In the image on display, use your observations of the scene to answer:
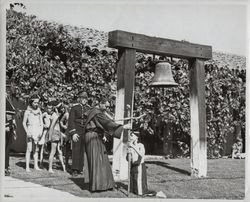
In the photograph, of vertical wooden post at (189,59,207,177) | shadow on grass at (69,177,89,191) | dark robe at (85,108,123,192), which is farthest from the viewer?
vertical wooden post at (189,59,207,177)

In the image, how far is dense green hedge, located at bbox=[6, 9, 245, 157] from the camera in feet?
31.1

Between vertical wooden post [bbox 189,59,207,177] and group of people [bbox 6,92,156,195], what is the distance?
0.87 metres

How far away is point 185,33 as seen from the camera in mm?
9578

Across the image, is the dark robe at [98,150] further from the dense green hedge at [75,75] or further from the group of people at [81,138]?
the dense green hedge at [75,75]

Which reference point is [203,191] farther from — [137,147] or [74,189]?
[74,189]

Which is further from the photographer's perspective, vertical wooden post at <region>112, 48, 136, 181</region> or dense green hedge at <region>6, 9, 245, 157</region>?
dense green hedge at <region>6, 9, 245, 157</region>

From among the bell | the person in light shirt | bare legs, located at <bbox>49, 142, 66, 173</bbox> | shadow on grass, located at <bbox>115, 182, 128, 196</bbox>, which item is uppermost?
the bell

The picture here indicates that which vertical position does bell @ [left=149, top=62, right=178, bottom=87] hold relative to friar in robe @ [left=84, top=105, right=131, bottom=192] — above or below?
above

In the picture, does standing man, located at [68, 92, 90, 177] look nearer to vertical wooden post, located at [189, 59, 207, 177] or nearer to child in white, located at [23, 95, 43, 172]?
child in white, located at [23, 95, 43, 172]

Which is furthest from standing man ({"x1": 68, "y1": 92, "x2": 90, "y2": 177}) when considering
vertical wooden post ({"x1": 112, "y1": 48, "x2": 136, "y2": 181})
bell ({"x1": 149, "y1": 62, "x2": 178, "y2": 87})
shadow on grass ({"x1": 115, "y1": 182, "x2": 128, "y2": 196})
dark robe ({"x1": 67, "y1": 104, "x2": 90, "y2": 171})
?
bell ({"x1": 149, "y1": 62, "x2": 178, "y2": 87})

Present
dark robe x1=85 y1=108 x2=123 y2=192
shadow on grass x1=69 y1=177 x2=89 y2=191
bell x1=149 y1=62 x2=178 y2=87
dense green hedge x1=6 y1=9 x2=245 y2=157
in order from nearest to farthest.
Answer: dark robe x1=85 y1=108 x2=123 y2=192 → shadow on grass x1=69 y1=177 x2=89 y2=191 → bell x1=149 y1=62 x2=178 y2=87 → dense green hedge x1=6 y1=9 x2=245 y2=157

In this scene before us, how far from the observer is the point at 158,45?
9383 mm

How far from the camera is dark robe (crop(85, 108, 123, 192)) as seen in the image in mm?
9109

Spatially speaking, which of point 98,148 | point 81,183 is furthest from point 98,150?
point 81,183
